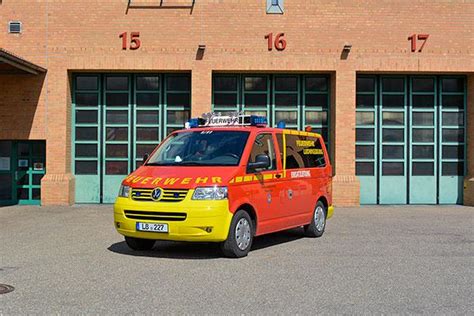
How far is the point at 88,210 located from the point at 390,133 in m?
9.27

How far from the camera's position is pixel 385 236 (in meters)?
11.7

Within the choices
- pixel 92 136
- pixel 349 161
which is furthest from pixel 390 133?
pixel 92 136

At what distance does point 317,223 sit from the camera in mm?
11352

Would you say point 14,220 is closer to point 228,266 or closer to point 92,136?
point 92,136

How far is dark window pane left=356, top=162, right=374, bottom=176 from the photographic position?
1855 cm

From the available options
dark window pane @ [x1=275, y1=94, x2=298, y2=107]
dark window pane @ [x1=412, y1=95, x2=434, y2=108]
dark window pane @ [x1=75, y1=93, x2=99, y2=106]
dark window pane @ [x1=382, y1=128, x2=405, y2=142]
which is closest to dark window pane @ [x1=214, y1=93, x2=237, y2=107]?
dark window pane @ [x1=275, y1=94, x2=298, y2=107]

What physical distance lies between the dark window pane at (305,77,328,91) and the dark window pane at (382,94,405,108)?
1849mm

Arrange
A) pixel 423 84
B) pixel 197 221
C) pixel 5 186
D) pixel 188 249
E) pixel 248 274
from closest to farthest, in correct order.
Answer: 1. pixel 248 274
2. pixel 197 221
3. pixel 188 249
4. pixel 5 186
5. pixel 423 84

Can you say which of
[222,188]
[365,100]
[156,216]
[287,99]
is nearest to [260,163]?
[222,188]

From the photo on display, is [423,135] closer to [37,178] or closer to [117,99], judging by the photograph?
[117,99]

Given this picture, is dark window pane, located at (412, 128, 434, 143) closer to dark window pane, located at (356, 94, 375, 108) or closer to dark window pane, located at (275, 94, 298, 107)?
dark window pane, located at (356, 94, 375, 108)

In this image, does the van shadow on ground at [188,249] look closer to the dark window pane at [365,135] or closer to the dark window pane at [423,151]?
the dark window pane at [365,135]

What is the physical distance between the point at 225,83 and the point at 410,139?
5926mm

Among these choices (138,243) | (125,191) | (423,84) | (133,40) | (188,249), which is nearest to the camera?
(125,191)
